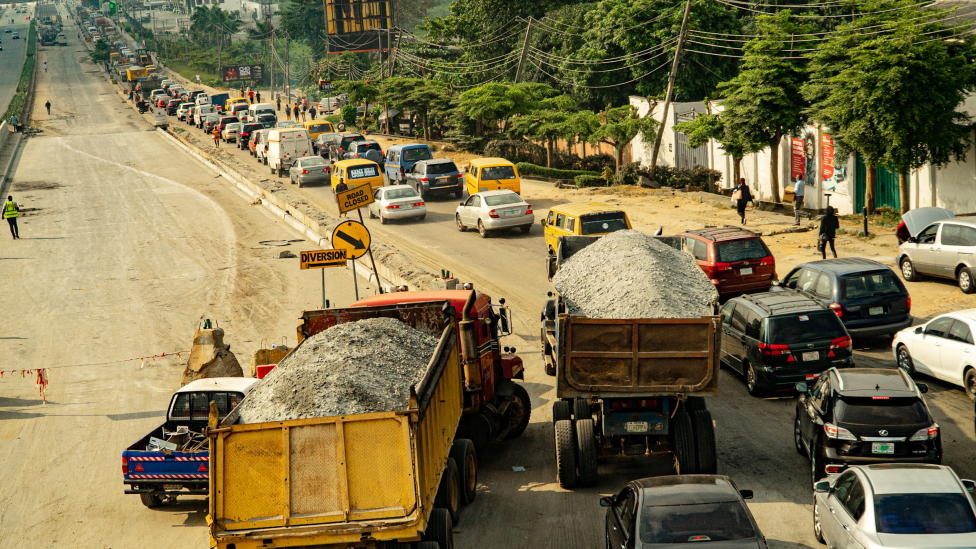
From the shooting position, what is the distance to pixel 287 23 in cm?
13150

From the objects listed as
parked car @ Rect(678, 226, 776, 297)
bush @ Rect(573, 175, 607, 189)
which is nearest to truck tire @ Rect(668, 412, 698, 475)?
parked car @ Rect(678, 226, 776, 297)

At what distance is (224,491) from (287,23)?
13282cm

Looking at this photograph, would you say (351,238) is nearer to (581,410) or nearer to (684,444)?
(581,410)

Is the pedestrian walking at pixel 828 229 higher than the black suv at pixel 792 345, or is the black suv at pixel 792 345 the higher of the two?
the pedestrian walking at pixel 828 229

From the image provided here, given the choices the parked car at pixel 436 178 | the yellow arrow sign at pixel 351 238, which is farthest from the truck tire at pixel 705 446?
the parked car at pixel 436 178

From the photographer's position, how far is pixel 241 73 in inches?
5276

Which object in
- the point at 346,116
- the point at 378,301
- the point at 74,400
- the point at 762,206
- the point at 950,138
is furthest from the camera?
the point at 346,116

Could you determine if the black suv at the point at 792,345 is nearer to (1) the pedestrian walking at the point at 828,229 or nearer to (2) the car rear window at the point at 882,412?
(2) the car rear window at the point at 882,412

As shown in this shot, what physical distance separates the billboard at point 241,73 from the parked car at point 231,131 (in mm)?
72514

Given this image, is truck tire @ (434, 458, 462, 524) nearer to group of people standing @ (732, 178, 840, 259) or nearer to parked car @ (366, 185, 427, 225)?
group of people standing @ (732, 178, 840, 259)

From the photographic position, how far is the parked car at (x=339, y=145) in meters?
49.2

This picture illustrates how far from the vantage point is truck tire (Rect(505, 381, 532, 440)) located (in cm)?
1342

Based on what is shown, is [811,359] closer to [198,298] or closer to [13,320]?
[198,298]

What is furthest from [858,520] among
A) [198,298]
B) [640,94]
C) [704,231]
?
[640,94]
